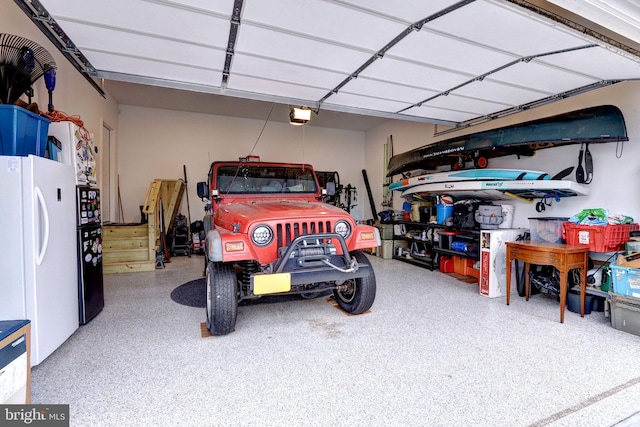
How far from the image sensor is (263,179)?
3918 millimetres

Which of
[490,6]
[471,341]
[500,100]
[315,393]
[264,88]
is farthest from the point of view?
[500,100]

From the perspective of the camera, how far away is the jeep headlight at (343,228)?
282 cm

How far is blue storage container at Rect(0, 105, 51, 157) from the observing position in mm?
2041

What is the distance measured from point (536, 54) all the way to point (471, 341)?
101 inches

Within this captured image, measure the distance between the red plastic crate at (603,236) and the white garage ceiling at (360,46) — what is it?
1.52m

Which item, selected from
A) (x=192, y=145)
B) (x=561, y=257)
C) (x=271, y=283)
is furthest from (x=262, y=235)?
(x=192, y=145)

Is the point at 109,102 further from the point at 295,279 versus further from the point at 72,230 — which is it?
the point at 295,279

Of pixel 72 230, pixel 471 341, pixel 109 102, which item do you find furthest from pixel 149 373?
pixel 109 102

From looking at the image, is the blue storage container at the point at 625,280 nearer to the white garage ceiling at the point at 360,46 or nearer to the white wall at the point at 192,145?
the white garage ceiling at the point at 360,46

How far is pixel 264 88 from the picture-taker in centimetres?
371

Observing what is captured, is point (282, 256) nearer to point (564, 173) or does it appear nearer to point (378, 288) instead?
point (378, 288)
